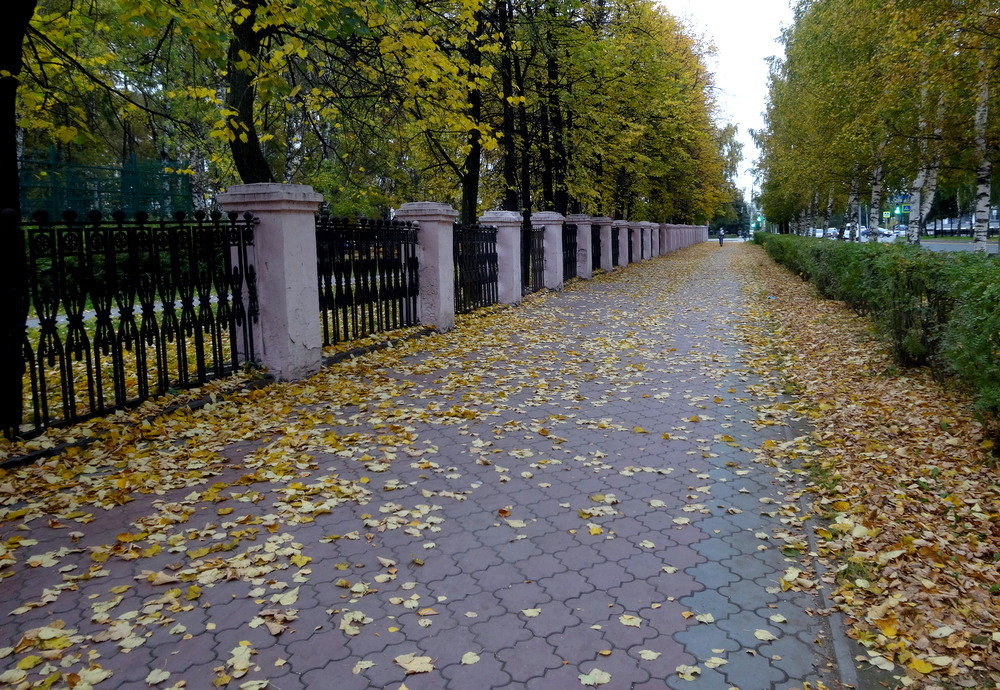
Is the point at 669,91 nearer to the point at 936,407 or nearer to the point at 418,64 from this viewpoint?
the point at 418,64

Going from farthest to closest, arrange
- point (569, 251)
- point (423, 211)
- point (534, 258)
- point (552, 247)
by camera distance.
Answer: point (569, 251)
point (552, 247)
point (534, 258)
point (423, 211)

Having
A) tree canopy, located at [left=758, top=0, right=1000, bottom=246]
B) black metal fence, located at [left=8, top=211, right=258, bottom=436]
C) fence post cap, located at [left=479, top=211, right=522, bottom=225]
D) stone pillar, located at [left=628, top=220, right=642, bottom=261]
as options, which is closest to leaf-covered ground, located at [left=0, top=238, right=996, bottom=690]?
black metal fence, located at [left=8, top=211, right=258, bottom=436]

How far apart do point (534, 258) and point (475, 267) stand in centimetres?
566

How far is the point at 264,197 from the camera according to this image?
27.5 feet

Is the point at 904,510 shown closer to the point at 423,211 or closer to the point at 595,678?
the point at 595,678

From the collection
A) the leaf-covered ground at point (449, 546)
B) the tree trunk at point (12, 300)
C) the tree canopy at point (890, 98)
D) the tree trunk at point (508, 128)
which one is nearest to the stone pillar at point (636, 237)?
the tree canopy at point (890, 98)

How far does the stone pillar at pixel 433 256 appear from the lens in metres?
12.9

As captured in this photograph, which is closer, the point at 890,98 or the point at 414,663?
the point at 414,663

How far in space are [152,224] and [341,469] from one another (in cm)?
314

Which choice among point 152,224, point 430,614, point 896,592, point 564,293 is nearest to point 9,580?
point 430,614

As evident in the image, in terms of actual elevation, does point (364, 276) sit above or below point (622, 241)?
below

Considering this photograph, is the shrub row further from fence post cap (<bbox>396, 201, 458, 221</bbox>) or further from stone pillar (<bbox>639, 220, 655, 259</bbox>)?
stone pillar (<bbox>639, 220, 655, 259</bbox>)

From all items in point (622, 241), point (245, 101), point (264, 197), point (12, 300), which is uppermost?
point (245, 101)

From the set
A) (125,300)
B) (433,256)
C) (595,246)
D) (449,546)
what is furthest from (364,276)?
(595,246)
